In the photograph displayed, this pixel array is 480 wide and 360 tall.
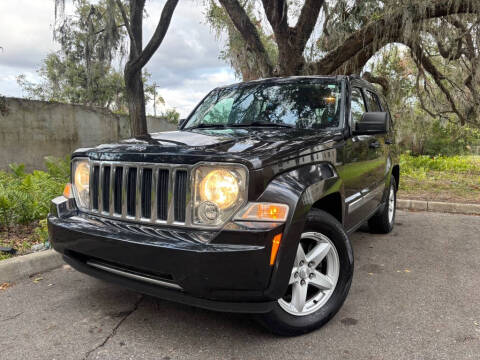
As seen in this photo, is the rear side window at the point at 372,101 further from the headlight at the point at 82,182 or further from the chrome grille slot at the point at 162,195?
the headlight at the point at 82,182

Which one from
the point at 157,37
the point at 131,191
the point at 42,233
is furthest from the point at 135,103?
the point at 131,191

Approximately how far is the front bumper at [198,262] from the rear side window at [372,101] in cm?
279

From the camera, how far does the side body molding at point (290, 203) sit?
6.91ft

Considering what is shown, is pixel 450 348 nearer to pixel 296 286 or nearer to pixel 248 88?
pixel 296 286

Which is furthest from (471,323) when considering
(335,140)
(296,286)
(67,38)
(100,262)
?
(67,38)

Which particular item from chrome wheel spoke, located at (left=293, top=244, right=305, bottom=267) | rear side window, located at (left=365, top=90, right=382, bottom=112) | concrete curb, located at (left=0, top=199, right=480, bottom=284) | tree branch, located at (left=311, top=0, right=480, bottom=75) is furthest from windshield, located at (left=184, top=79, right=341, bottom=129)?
tree branch, located at (left=311, top=0, right=480, bottom=75)

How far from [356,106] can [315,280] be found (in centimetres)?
196

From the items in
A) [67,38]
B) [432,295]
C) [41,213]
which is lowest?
[432,295]

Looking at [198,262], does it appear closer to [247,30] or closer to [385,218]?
[385,218]

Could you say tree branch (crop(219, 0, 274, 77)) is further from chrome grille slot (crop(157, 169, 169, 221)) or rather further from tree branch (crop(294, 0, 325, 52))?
chrome grille slot (crop(157, 169, 169, 221))

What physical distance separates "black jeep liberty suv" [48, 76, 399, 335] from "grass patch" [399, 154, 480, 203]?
4.90 m

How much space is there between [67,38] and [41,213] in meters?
5.25

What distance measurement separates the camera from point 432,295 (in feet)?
10.4

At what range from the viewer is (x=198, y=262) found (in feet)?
6.62
